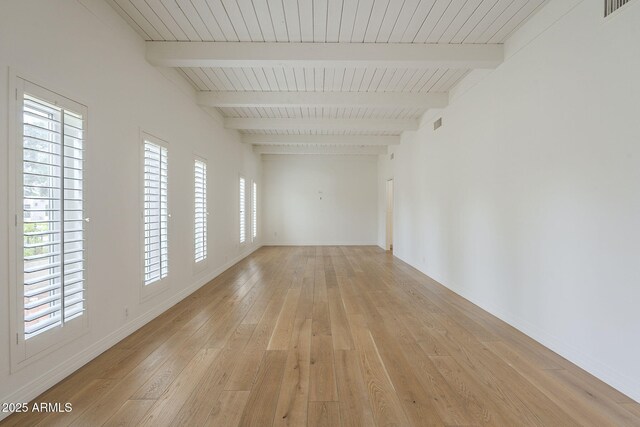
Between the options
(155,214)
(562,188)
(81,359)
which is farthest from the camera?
(155,214)

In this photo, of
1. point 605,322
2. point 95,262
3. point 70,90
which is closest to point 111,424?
point 95,262

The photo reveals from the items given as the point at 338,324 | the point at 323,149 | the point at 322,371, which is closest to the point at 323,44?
the point at 338,324

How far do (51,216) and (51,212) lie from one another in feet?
0.10

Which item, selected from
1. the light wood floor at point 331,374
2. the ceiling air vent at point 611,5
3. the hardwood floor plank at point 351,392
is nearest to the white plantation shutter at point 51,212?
the light wood floor at point 331,374

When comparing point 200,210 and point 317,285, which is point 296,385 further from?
point 200,210

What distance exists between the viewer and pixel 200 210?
4816 millimetres

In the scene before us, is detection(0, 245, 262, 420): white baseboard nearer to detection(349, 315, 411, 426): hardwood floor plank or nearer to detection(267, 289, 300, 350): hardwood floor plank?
detection(267, 289, 300, 350): hardwood floor plank

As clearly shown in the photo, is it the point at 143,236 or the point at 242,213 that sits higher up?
the point at 242,213

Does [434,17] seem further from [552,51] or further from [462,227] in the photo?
[462,227]

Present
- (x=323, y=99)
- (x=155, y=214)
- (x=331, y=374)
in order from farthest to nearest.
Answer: (x=323, y=99) < (x=155, y=214) < (x=331, y=374)

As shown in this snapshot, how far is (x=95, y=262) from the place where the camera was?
251 centimetres

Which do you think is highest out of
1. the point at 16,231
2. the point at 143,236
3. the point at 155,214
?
the point at 155,214

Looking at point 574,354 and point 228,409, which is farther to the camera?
point 574,354

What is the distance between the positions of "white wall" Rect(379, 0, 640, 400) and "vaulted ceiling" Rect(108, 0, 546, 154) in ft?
1.51
